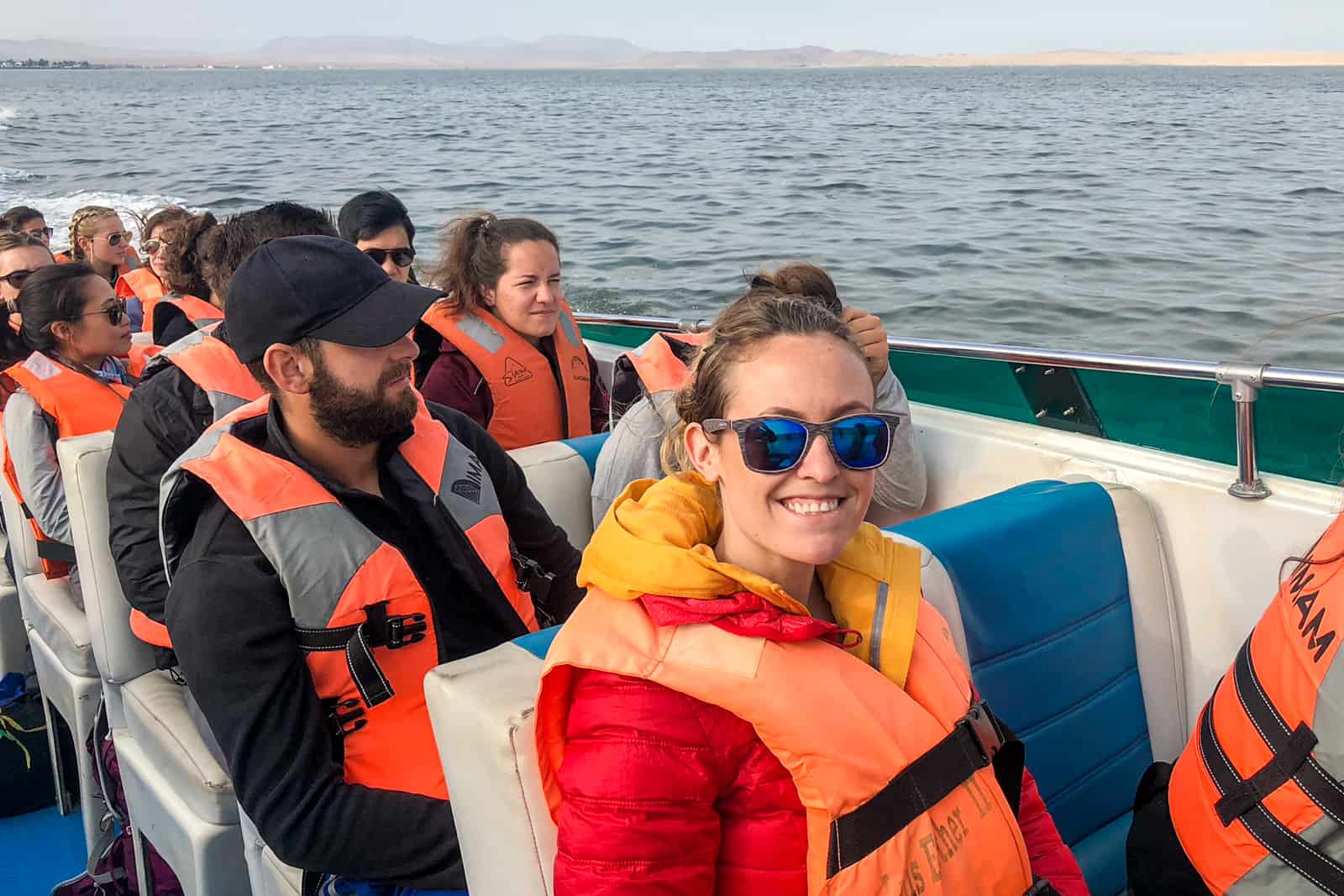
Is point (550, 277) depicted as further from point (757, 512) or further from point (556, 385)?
point (757, 512)

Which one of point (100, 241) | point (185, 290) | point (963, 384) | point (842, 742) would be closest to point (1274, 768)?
point (842, 742)

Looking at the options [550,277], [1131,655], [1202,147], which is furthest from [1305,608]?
[1202,147]

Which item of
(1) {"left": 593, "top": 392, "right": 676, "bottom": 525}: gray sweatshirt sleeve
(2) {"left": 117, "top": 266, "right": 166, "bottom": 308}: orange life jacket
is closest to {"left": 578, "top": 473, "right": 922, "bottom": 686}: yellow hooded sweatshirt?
(1) {"left": 593, "top": 392, "right": 676, "bottom": 525}: gray sweatshirt sleeve

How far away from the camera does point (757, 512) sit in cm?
114

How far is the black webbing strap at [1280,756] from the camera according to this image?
1.04 metres

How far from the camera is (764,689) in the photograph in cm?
104

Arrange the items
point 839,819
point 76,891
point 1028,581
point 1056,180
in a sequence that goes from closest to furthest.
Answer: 1. point 839,819
2. point 1028,581
3. point 76,891
4. point 1056,180

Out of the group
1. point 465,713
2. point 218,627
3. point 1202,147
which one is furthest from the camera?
point 1202,147

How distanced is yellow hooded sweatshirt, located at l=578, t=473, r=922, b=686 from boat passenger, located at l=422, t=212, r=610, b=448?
5.47 ft

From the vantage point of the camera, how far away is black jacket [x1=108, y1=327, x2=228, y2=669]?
1898 millimetres

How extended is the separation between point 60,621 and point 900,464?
1.86 m

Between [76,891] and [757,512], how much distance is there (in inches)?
73.1

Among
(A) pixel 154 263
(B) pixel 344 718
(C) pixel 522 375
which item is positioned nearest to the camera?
(B) pixel 344 718

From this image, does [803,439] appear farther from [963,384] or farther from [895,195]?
[895,195]
